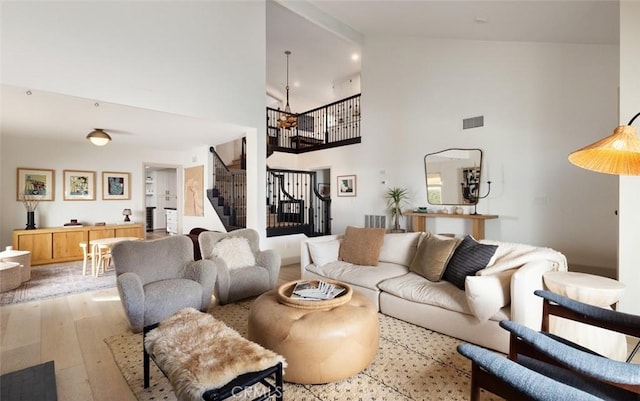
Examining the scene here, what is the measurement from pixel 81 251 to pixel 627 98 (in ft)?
28.4

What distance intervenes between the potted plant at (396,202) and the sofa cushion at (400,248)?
233 centimetres

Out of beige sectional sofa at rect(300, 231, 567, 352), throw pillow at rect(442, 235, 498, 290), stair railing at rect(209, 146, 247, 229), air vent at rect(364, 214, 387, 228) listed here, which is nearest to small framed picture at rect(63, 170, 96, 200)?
stair railing at rect(209, 146, 247, 229)

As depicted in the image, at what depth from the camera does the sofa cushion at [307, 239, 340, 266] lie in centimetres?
397

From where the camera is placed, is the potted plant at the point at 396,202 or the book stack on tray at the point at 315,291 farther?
the potted plant at the point at 396,202

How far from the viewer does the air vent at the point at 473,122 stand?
5330 millimetres

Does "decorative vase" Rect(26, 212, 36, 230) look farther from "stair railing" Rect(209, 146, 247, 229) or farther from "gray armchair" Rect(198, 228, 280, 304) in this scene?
"gray armchair" Rect(198, 228, 280, 304)

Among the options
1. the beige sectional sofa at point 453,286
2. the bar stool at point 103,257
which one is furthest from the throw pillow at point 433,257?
the bar stool at point 103,257

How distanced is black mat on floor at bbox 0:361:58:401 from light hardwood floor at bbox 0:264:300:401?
0.07 metres

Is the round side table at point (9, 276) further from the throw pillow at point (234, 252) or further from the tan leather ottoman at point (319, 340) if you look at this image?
the tan leather ottoman at point (319, 340)

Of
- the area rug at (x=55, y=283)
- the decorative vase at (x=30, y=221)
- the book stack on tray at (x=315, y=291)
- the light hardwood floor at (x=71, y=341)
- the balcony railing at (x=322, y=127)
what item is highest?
the balcony railing at (x=322, y=127)

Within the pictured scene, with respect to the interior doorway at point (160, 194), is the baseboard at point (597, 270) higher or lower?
lower

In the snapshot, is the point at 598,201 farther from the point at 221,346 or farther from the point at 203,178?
the point at 203,178

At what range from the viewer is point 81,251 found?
602cm

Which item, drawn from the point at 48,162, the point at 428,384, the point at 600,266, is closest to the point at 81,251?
the point at 48,162
